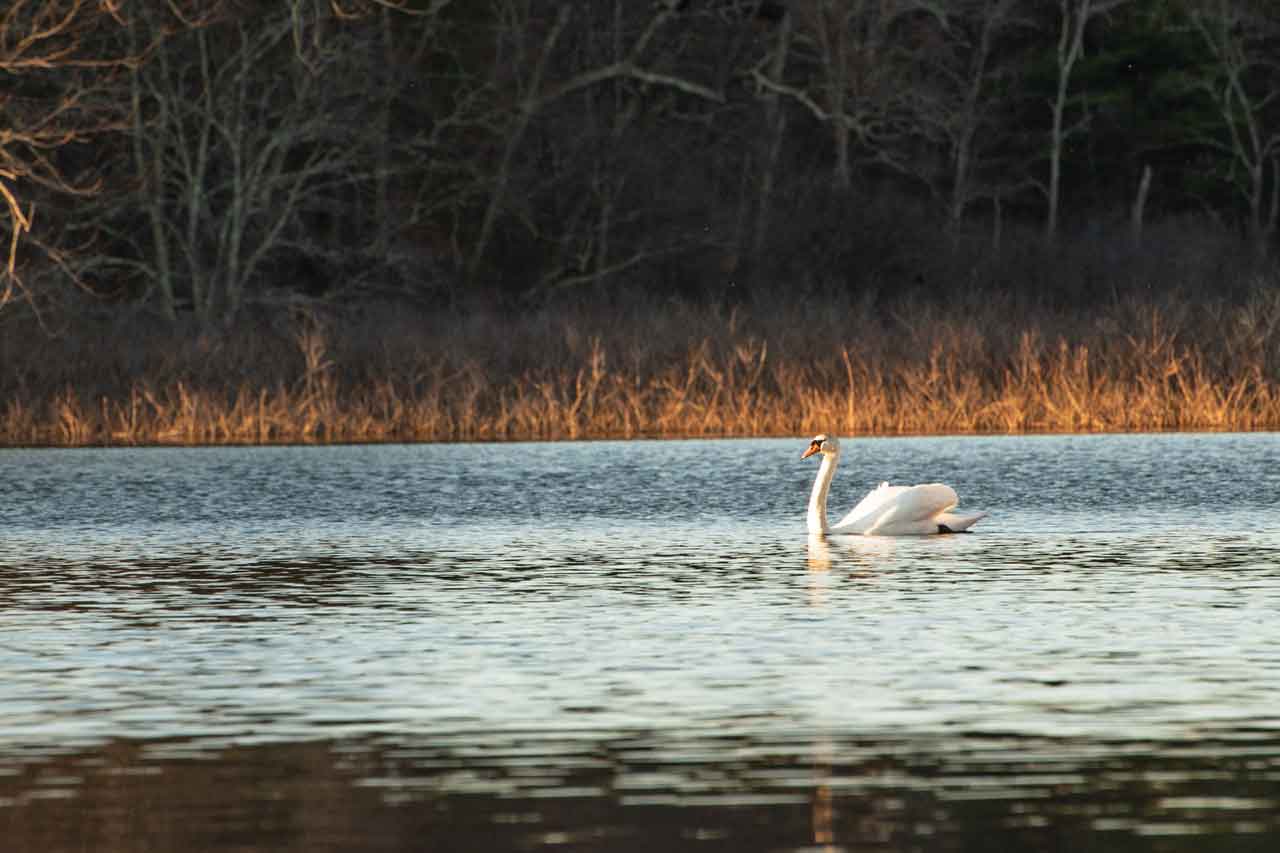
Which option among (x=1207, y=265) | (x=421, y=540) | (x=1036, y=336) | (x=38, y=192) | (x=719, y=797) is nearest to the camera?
(x=719, y=797)

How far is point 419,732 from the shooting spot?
34.3 ft

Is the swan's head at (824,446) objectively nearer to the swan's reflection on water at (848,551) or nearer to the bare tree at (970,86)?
the swan's reflection on water at (848,551)

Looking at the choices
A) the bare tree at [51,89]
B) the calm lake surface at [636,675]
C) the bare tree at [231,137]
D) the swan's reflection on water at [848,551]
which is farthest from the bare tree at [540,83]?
the swan's reflection on water at [848,551]

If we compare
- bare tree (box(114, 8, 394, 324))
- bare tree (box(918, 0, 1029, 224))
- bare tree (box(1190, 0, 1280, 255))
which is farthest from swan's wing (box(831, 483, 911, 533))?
bare tree (box(1190, 0, 1280, 255))

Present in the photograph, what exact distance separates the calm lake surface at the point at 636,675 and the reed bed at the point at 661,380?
26.5 feet

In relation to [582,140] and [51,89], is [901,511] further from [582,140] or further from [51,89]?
[582,140]

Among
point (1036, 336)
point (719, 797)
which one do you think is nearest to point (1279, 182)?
point (1036, 336)

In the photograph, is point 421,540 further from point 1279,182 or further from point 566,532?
point 1279,182

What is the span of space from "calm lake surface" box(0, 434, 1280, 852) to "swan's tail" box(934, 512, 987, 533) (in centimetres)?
48

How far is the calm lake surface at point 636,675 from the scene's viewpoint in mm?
8680

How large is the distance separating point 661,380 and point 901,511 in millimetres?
13222

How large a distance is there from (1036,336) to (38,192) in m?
14.1

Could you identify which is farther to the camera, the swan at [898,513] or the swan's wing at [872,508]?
the swan's wing at [872,508]

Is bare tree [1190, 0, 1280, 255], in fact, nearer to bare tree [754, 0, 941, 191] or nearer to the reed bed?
bare tree [754, 0, 941, 191]
